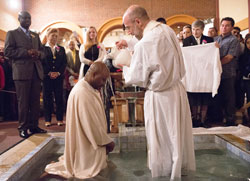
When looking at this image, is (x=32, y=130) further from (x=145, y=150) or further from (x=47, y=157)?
(x=145, y=150)

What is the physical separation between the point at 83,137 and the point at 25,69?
2211 mm

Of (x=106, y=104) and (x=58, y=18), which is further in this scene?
(x=58, y=18)

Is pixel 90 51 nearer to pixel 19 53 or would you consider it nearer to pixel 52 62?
pixel 52 62

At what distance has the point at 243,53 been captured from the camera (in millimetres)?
5070

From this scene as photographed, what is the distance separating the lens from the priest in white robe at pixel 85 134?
8.32 feet

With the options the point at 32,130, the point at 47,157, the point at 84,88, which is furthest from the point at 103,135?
the point at 32,130

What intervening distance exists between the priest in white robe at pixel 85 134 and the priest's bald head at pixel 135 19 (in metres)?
0.52

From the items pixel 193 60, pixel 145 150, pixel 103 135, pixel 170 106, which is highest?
pixel 193 60

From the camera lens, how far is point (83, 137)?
8.41ft

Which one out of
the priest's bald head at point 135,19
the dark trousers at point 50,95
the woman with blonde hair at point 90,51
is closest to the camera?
the priest's bald head at point 135,19

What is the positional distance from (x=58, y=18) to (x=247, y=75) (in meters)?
9.25

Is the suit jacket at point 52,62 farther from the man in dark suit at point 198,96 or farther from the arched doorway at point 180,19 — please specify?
the arched doorway at point 180,19

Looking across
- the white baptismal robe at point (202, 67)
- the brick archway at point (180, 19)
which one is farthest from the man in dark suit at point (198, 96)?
the brick archway at point (180, 19)

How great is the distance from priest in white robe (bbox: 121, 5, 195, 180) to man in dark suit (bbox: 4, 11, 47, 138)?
8.13 ft
